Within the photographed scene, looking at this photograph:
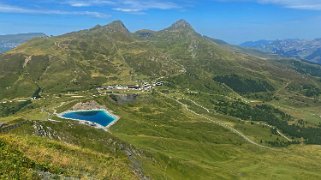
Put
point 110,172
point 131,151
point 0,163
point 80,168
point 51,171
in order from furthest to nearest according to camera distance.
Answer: point 131,151
point 110,172
point 80,168
point 51,171
point 0,163

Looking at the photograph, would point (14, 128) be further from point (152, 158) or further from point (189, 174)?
point (189, 174)

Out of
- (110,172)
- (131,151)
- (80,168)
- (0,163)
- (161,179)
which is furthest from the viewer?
(131,151)

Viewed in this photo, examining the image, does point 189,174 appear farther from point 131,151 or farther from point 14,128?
point 14,128

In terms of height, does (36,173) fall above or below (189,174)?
above

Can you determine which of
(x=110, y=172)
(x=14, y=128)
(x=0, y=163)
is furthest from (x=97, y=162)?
(x=14, y=128)

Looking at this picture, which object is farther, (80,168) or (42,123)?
(42,123)

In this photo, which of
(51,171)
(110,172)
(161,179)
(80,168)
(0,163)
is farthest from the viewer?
(161,179)

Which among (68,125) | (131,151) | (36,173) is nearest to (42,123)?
(68,125)

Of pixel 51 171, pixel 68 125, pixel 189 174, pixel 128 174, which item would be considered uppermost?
pixel 51 171

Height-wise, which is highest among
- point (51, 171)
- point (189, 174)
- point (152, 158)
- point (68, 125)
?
point (51, 171)
